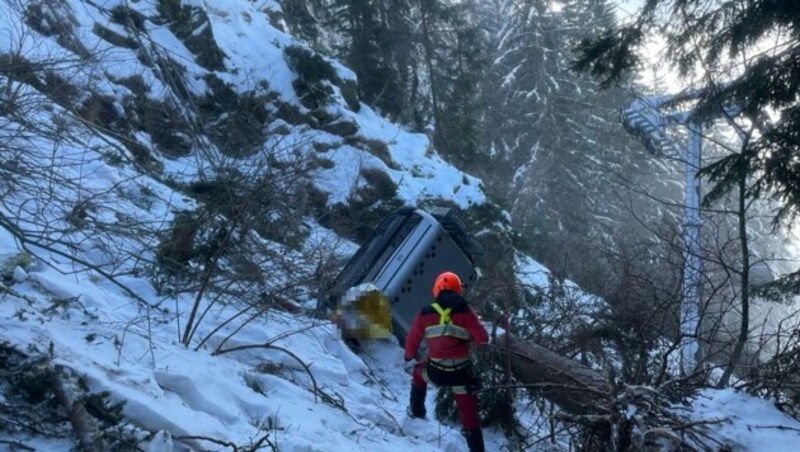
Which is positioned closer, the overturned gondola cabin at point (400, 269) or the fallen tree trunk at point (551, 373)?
the fallen tree trunk at point (551, 373)

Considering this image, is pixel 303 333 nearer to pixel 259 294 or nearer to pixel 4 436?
pixel 259 294

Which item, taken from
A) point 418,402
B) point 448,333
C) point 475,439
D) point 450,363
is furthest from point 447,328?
point 475,439

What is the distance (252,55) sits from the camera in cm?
1556

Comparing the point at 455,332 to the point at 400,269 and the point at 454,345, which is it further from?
the point at 400,269

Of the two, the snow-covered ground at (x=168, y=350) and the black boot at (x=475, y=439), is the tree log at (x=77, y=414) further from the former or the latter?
the black boot at (x=475, y=439)

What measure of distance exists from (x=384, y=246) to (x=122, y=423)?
4734 mm

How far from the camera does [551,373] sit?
5.64 m

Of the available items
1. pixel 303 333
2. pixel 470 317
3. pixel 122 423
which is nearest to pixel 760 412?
pixel 470 317

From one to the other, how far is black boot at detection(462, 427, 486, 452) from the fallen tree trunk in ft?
2.01

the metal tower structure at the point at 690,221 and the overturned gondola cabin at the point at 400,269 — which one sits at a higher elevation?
the metal tower structure at the point at 690,221

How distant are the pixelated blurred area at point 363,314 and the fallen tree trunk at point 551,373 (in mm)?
1556

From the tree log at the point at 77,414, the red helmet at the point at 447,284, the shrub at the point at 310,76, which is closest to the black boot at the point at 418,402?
the red helmet at the point at 447,284

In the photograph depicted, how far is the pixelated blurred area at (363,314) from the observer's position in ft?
24.7

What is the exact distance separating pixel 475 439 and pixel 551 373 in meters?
0.82
